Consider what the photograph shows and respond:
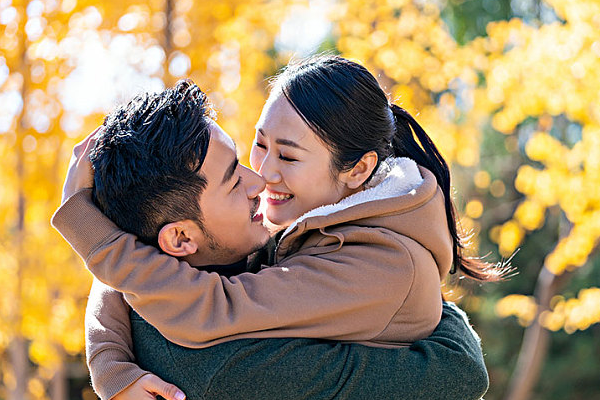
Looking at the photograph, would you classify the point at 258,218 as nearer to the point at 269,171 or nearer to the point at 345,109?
the point at 269,171

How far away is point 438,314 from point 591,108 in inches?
131

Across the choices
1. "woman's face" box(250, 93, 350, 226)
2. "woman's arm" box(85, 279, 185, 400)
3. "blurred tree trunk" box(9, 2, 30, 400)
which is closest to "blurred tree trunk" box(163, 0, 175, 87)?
"blurred tree trunk" box(9, 2, 30, 400)

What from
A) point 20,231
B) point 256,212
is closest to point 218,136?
point 256,212

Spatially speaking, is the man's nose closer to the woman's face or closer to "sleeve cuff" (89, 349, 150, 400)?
the woman's face

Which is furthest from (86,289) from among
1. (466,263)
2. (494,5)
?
(494,5)

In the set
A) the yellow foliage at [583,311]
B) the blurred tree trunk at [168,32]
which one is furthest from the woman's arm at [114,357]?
the yellow foliage at [583,311]

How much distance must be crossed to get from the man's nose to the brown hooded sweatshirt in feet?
0.38

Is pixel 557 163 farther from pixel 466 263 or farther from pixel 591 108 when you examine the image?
pixel 466 263

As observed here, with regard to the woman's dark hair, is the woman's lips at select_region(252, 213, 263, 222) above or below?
below

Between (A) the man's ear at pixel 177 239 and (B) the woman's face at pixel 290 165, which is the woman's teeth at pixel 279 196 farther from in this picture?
(A) the man's ear at pixel 177 239

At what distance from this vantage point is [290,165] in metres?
1.78

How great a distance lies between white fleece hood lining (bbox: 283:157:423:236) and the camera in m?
1.64

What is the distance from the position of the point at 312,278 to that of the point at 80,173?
529 mm

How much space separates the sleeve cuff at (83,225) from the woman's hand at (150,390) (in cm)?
27
